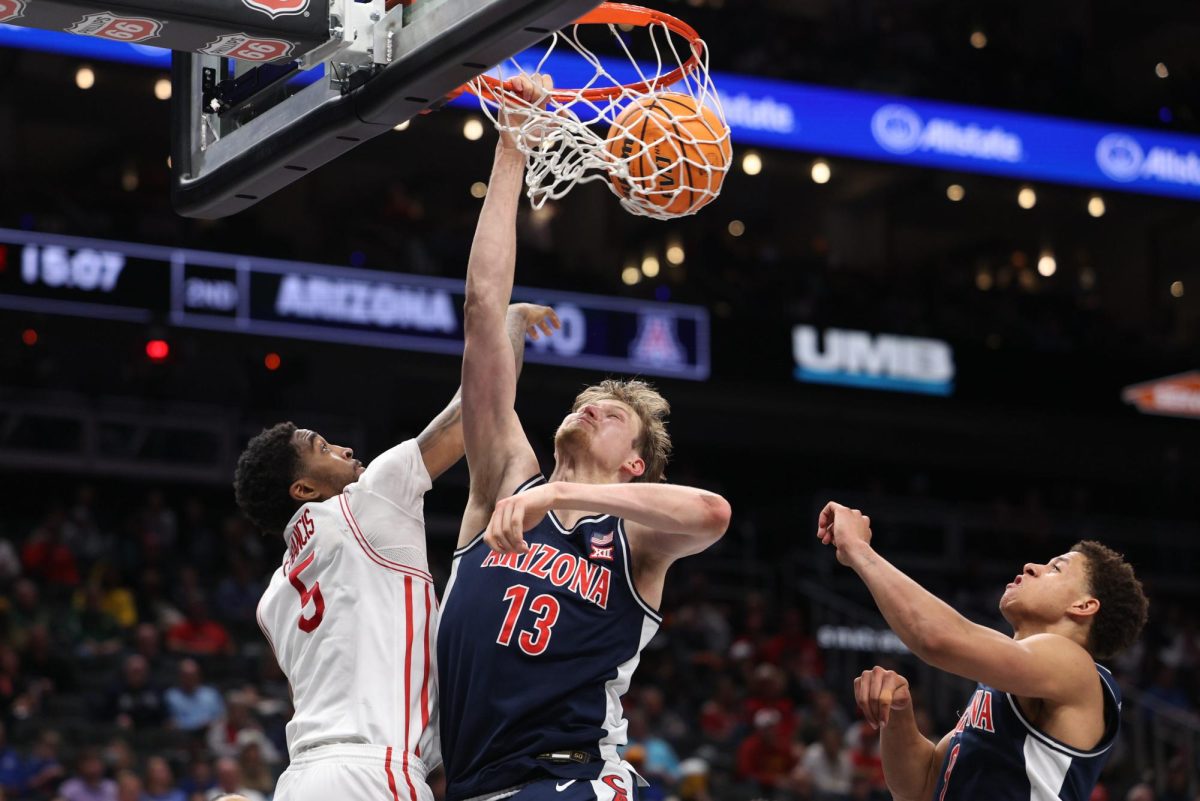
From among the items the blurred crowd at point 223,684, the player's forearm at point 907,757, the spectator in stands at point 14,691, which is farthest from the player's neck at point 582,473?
the spectator in stands at point 14,691

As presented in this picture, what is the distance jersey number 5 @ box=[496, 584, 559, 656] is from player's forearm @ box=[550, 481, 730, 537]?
0.35 m

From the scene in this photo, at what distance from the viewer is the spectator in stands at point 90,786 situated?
35.1ft

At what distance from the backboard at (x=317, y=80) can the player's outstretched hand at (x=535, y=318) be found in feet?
3.26

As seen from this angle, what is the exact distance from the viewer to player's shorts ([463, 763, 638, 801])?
389 centimetres

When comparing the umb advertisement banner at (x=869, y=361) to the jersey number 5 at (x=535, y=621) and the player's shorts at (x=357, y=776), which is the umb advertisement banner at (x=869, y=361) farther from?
the player's shorts at (x=357, y=776)

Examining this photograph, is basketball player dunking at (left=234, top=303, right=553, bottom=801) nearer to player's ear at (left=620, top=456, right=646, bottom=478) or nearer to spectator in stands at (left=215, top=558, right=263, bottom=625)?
player's ear at (left=620, top=456, right=646, bottom=478)

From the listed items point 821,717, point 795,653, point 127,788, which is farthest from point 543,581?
point 795,653

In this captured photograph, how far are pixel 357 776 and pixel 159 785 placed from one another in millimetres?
7505

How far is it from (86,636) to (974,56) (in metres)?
13.6

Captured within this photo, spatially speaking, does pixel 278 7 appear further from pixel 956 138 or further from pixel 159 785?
pixel 956 138

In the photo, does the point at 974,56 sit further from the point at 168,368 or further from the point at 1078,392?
the point at 168,368

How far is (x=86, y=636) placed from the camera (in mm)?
13664

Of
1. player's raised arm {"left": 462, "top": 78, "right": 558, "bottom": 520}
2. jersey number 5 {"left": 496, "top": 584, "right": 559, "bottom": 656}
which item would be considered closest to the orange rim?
player's raised arm {"left": 462, "top": 78, "right": 558, "bottom": 520}

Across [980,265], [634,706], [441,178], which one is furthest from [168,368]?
[980,265]
